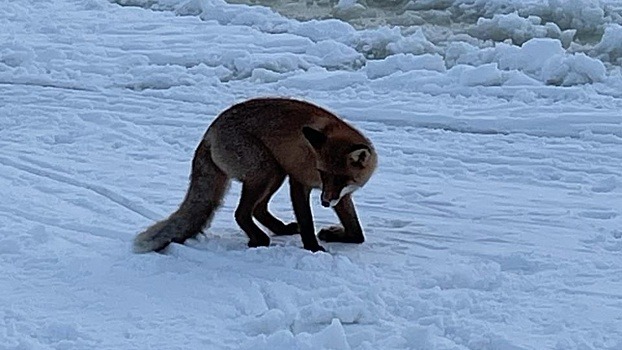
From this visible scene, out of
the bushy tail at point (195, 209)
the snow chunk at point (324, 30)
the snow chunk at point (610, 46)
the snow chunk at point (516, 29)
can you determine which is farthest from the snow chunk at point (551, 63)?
the bushy tail at point (195, 209)

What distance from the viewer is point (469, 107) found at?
29.5 feet

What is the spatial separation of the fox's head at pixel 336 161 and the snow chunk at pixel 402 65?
4.55m

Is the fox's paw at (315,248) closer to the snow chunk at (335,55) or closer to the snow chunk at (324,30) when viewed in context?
the snow chunk at (335,55)

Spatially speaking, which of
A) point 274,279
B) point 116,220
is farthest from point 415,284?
point 116,220

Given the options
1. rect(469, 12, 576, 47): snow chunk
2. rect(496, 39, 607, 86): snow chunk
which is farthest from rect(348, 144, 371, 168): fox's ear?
rect(469, 12, 576, 47): snow chunk

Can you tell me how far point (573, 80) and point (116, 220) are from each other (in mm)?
4704

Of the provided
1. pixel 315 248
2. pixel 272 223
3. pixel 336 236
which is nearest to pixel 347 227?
pixel 336 236

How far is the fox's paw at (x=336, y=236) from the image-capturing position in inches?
243

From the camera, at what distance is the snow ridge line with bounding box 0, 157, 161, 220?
22.2 feet

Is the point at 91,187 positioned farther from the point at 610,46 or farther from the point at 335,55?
the point at 610,46

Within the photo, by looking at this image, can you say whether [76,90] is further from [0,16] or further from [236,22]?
[0,16]

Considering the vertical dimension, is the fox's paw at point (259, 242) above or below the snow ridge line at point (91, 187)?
above

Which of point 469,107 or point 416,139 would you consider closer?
point 416,139

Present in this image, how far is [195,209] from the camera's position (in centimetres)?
610
